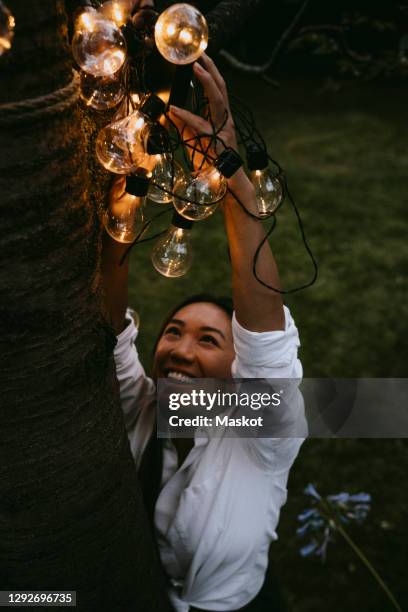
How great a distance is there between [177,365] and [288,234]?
4966 mm

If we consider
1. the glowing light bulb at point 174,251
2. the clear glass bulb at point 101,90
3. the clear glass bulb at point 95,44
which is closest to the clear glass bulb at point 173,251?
the glowing light bulb at point 174,251

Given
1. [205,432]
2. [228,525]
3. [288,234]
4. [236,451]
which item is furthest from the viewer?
[288,234]

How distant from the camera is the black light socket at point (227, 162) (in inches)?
54.3

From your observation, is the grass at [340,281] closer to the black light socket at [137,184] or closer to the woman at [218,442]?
the woman at [218,442]

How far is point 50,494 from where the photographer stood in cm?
131

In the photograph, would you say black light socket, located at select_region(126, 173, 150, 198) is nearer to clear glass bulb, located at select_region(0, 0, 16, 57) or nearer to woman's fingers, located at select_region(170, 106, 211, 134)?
woman's fingers, located at select_region(170, 106, 211, 134)

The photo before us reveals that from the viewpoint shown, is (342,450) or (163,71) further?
(342,450)

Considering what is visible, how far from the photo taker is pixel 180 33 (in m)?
1.12

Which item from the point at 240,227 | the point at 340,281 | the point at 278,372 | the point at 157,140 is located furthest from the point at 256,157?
the point at 340,281

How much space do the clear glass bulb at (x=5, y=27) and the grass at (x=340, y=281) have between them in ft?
12.3

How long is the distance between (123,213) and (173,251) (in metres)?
0.30

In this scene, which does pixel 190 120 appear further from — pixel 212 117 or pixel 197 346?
pixel 197 346

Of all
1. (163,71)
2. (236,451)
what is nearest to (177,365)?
(236,451)

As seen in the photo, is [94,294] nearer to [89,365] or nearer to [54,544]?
[89,365]
